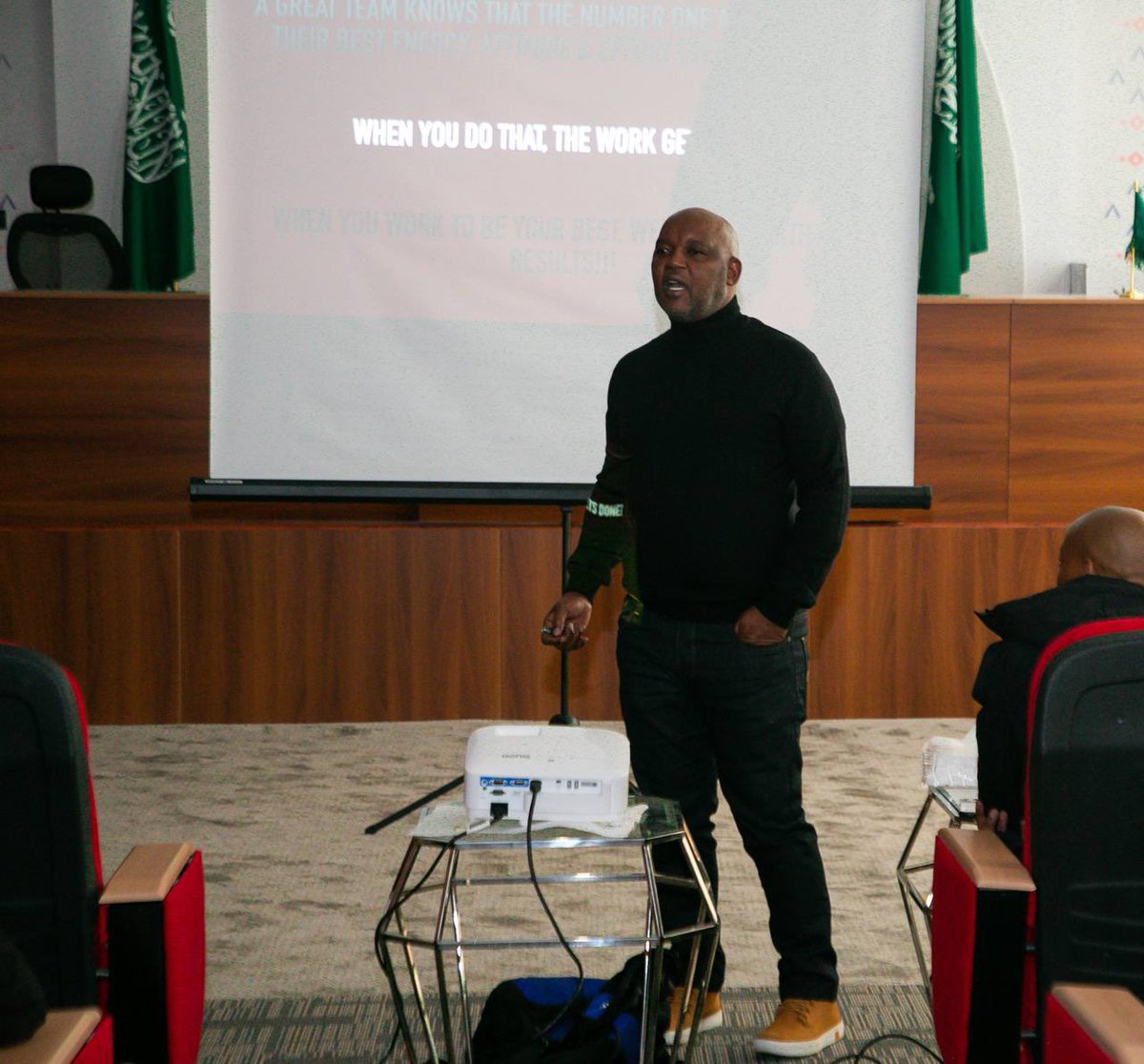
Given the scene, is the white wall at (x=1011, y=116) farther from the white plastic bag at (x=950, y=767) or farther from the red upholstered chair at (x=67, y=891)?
the red upholstered chair at (x=67, y=891)

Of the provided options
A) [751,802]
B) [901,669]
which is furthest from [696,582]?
[901,669]

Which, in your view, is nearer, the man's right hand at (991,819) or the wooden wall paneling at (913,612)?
the man's right hand at (991,819)

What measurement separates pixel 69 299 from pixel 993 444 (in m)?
3.43

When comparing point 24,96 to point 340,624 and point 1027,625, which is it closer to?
point 340,624

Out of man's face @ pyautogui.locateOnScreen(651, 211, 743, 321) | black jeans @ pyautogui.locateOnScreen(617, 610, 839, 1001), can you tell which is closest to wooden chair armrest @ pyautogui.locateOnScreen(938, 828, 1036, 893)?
black jeans @ pyautogui.locateOnScreen(617, 610, 839, 1001)

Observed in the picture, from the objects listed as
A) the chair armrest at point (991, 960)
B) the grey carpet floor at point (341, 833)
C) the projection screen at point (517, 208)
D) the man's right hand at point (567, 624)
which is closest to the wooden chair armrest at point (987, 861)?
the chair armrest at point (991, 960)

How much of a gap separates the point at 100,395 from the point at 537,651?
1.83 metres

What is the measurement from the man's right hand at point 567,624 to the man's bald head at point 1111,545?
855 millimetres

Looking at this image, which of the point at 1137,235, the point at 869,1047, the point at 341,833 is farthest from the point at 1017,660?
the point at 1137,235

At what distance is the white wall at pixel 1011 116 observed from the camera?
5.43 m

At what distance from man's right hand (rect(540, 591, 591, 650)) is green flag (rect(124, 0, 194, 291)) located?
307cm

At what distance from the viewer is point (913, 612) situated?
4.93 meters

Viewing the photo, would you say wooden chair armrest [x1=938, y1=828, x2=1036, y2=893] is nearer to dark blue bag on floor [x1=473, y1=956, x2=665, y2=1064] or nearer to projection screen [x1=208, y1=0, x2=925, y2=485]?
dark blue bag on floor [x1=473, y1=956, x2=665, y2=1064]

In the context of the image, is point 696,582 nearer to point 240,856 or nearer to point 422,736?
point 240,856
